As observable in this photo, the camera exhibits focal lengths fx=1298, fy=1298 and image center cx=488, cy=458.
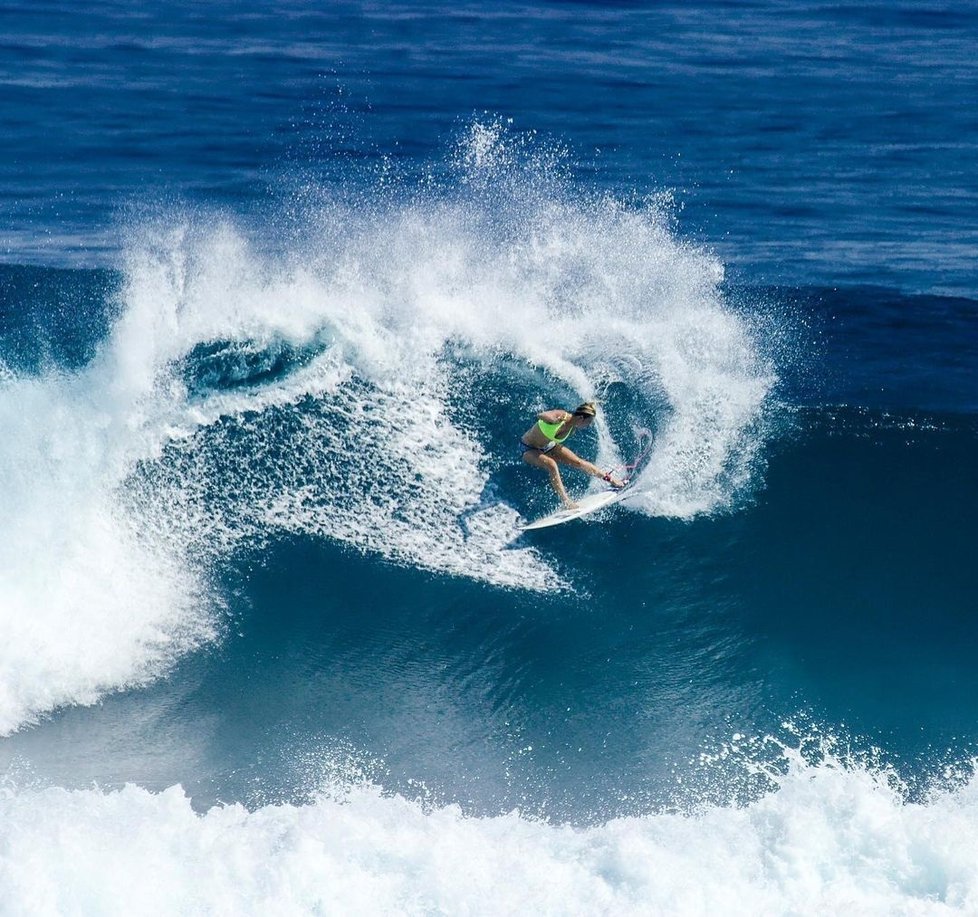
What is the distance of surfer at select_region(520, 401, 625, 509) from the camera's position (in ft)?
41.4

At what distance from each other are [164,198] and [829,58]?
47.0 feet

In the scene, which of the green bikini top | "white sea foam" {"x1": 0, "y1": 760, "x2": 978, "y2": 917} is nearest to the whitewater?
"white sea foam" {"x1": 0, "y1": 760, "x2": 978, "y2": 917}

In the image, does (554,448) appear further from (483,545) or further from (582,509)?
(483,545)

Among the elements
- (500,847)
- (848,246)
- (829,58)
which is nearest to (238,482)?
(500,847)

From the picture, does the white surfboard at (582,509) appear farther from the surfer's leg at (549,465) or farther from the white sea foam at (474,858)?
the white sea foam at (474,858)

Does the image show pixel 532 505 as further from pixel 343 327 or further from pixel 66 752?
pixel 66 752

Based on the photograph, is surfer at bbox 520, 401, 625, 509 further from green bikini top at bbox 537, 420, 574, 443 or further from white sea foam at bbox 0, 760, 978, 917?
white sea foam at bbox 0, 760, 978, 917

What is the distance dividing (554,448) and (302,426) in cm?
270

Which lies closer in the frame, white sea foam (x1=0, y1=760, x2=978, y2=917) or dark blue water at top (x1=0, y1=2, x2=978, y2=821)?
white sea foam (x1=0, y1=760, x2=978, y2=917)

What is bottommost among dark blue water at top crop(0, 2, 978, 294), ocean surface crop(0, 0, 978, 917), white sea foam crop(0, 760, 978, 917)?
white sea foam crop(0, 760, 978, 917)

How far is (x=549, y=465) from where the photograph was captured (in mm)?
12766

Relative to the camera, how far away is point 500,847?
9.65 meters

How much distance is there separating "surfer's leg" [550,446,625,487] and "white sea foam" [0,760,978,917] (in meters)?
3.84

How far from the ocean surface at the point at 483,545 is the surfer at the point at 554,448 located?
0.37 meters
